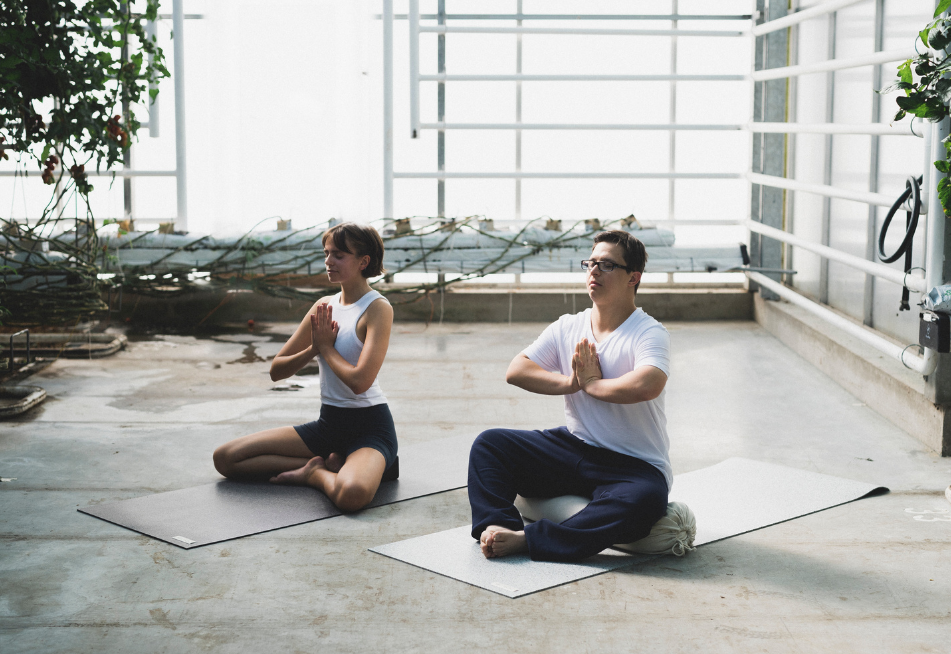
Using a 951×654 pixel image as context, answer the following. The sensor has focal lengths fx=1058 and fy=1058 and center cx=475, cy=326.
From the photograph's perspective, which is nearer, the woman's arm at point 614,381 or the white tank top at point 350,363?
the woman's arm at point 614,381

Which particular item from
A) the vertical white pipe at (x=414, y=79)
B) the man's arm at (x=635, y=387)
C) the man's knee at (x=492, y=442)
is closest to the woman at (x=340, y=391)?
the man's knee at (x=492, y=442)

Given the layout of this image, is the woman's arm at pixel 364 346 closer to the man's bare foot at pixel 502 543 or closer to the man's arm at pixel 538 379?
the man's arm at pixel 538 379

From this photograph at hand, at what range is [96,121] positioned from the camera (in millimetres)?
4883

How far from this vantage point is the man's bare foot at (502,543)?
264 cm

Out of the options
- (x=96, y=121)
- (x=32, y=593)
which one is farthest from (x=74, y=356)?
(x=32, y=593)

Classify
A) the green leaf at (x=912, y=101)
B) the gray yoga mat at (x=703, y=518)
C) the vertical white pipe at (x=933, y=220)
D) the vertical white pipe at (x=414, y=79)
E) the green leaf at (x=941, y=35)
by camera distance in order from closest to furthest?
1. the gray yoga mat at (x=703, y=518)
2. the green leaf at (x=941, y=35)
3. the green leaf at (x=912, y=101)
4. the vertical white pipe at (x=933, y=220)
5. the vertical white pipe at (x=414, y=79)

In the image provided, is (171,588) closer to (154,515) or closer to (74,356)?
(154,515)

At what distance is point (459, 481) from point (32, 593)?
133cm

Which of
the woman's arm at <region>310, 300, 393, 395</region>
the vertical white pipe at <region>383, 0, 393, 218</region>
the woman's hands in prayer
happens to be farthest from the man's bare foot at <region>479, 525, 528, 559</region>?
the vertical white pipe at <region>383, 0, 393, 218</region>

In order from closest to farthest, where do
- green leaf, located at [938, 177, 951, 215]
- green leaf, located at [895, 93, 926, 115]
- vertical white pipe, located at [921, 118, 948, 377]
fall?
green leaf, located at [895, 93, 926, 115]
green leaf, located at [938, 177, 951, 215]
vertical white pipe, located at [921, 118, 948, 377]

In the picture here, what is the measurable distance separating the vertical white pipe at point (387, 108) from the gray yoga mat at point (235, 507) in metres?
3.37

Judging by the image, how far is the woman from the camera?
3191mm

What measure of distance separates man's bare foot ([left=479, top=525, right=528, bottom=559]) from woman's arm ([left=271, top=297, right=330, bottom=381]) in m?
0.89

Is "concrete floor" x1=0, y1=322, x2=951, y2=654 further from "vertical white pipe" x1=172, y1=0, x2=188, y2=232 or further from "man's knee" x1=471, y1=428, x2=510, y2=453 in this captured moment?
"vertical white pipe" x1=172, y1=0, x2=188, y2=232
